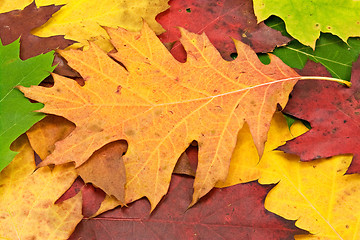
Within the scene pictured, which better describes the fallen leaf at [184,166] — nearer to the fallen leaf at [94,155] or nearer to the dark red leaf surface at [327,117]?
the fallen leaf at [94,155]

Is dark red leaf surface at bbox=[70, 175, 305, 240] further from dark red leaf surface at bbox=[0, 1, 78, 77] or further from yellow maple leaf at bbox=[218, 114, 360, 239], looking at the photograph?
dark red leaf surface at bbox=[0, 1, 78, 77]

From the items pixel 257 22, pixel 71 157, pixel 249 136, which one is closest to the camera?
pixel 71 157

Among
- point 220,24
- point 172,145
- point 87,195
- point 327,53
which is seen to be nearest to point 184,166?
point 172,145

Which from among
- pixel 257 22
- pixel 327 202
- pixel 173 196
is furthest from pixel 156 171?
pixel 257 22

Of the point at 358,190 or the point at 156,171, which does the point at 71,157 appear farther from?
the point at 358,190

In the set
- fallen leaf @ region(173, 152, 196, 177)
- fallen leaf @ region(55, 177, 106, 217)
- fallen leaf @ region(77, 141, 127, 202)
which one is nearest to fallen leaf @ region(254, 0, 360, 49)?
fallen leaf @ region(173, 152, 196, 177)

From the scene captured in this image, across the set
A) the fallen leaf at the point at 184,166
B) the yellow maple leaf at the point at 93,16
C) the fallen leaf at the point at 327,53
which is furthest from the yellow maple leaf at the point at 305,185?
the yellow maple leaf at the point at 93,16

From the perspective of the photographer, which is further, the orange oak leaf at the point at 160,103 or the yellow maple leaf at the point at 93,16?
the yellow maple leaf at the point at 93,16

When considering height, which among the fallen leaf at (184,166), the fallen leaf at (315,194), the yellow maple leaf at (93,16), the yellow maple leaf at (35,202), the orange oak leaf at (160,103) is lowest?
the fallen leaf at (315,194)
